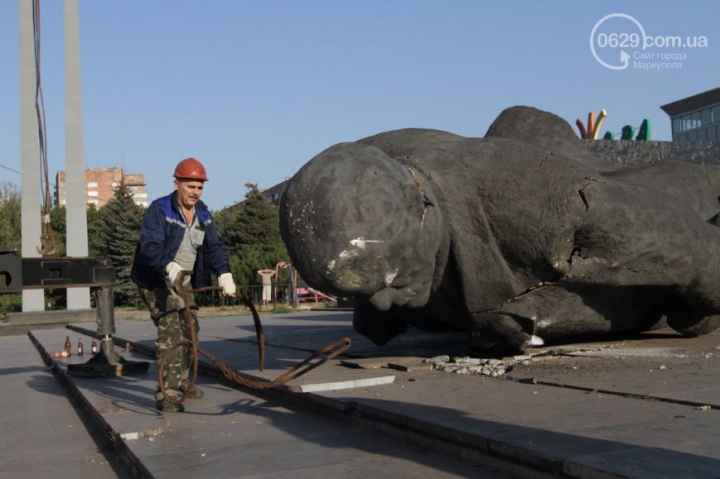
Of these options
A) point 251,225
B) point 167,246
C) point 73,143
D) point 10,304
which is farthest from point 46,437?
point 251,225

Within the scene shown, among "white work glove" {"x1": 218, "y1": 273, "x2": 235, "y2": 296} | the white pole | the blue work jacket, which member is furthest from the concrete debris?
the white pole

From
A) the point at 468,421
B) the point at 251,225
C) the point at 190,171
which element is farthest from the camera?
the point at 251,225

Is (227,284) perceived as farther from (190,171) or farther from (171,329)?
(190,171)

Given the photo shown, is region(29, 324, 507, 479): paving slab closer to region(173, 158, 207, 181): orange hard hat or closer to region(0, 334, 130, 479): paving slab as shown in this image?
region(0, 334, 130, 479): paving slab

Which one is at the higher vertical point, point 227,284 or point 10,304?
point 227,284

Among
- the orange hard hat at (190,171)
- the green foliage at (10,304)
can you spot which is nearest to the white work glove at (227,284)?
the orange hard hat at (190,171)

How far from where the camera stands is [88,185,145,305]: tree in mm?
43812

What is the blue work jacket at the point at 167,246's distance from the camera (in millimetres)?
5867

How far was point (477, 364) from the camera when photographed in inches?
247

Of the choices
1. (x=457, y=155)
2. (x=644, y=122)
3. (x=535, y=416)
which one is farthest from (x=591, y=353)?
(x=644, y=122)

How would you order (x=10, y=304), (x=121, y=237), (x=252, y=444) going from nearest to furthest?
(x=252, y=444), (x=10, y=304), (x=121, y=237)

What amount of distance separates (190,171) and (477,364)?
2597mm

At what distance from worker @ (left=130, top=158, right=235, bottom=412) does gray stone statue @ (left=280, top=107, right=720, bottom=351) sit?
2.64ft

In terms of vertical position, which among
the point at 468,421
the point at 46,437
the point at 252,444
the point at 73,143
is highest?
the point at 73,143
